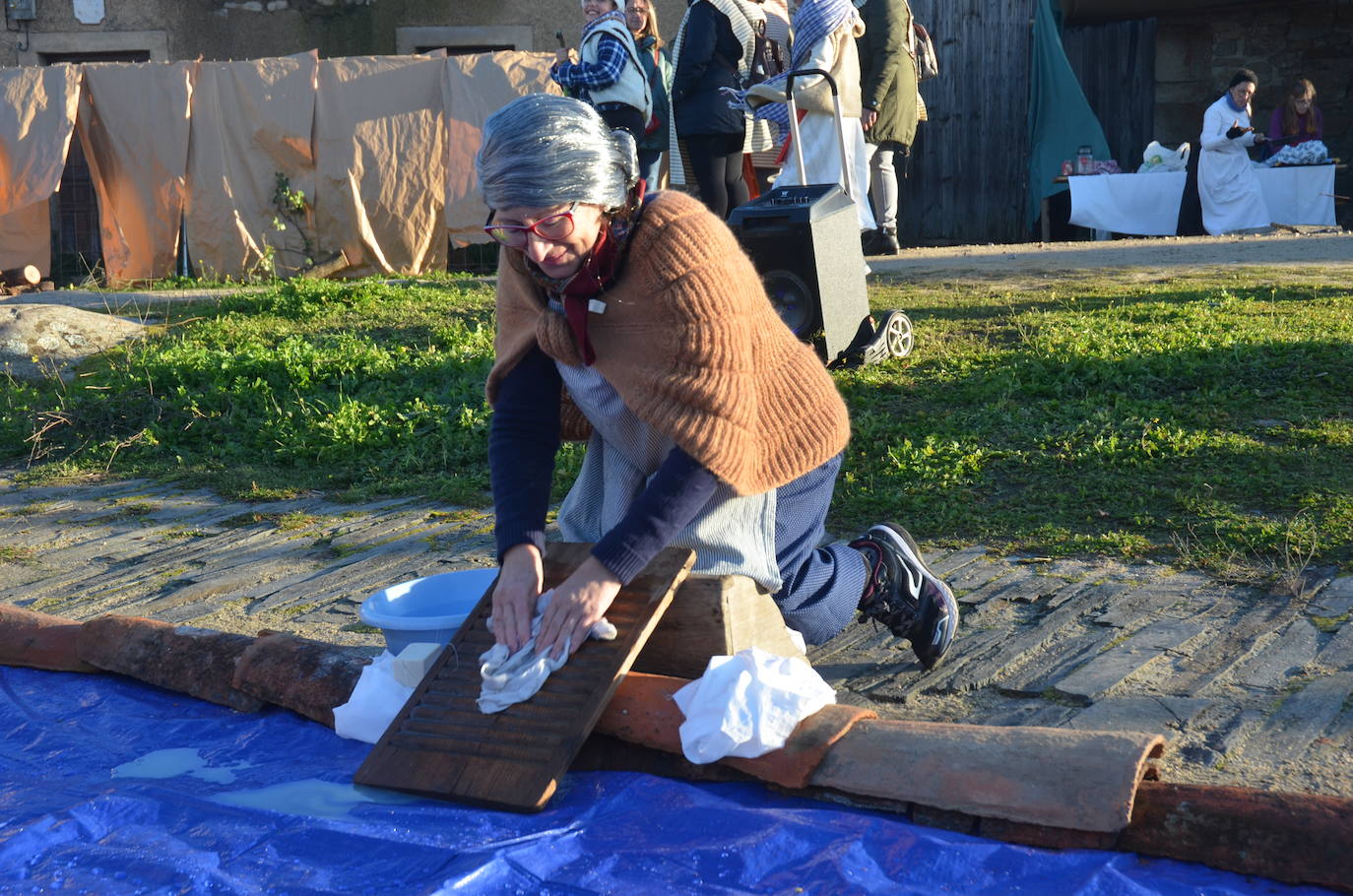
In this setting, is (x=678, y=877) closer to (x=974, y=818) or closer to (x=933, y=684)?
(x=974, y=818)

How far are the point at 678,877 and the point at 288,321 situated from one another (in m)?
6.48

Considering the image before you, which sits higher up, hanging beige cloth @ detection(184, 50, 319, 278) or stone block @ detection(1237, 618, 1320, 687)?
hanging beige cloth @ detection(184, 50, 319, 278)

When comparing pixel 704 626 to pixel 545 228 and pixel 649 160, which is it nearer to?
pixel 545 228

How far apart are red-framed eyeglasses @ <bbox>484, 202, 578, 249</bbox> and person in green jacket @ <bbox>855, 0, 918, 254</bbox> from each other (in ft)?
20.6

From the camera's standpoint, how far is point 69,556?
443 centimetres

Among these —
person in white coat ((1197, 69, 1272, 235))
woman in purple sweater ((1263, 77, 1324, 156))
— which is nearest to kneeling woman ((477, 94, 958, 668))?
person in white coat ((1197, 69, 1272, 235))

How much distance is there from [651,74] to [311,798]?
642cm

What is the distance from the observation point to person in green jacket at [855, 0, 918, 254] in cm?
841

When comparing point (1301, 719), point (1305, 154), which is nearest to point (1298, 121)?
point (1305, 154)

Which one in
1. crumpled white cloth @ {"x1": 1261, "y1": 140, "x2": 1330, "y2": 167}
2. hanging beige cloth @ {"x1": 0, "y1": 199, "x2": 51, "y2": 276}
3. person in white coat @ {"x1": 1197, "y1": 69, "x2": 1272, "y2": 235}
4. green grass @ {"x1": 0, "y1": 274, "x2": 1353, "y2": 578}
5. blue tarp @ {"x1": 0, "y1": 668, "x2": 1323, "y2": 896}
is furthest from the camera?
crumpled white cloth @ {"x1": 1261, "y1": 140, "x2": 1330, "y2": 167}

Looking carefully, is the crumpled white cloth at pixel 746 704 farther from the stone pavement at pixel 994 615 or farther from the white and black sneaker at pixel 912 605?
the white and black sneaker at pixel 912 605

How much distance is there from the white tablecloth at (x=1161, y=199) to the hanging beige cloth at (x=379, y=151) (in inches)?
236

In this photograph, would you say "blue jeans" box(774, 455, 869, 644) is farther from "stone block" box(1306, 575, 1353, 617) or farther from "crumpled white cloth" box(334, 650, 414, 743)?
"stone block" box(1306, 575, 1353, 617)

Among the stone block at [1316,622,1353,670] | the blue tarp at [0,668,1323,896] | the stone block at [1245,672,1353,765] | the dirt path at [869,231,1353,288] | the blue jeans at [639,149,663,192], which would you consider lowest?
the stone block at [1245,672,1353,765]
